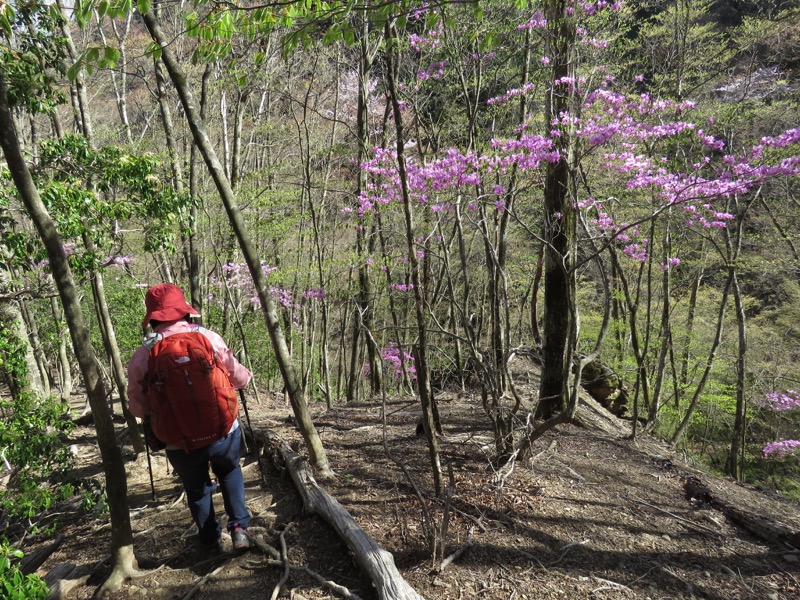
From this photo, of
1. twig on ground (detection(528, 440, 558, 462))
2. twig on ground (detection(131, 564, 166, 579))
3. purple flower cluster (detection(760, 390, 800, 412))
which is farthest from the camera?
purple flower cluster (detection(760, 390, 800, 412))

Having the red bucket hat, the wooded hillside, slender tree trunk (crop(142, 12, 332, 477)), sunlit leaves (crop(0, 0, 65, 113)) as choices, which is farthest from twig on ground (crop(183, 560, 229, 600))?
sunlit leaves (crop(0, 0, 65, 113))

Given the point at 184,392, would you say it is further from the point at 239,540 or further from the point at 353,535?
the point at 353,535

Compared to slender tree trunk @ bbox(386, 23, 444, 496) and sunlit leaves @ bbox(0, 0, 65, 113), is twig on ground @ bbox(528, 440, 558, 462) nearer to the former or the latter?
slender tree trunk @ bbox(386, 23, 444, 496)

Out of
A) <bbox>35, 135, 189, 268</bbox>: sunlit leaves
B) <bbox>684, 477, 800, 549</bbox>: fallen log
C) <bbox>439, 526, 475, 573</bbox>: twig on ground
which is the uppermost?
<bbox>35, 135, 189, 268</bbox>: sunlit leaves

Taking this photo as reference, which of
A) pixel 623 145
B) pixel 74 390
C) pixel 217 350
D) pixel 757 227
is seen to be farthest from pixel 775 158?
pixel 74 390

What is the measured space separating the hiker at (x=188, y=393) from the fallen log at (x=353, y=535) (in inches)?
20.6

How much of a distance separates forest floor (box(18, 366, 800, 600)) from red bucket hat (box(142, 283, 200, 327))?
4.91 ft

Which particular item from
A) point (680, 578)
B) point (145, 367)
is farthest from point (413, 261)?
point (680, 578)

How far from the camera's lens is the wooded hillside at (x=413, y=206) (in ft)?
9.84

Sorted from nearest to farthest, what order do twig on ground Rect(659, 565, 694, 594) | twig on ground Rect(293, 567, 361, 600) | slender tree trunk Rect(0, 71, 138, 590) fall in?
slender tree trunk Rect(0, 71, 138, 590) < twig on ground Rect(293, 567, 361, 600) < twig on ground Rect(659, 565, 694, 594)

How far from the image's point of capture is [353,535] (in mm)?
2641

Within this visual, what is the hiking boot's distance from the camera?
268cm

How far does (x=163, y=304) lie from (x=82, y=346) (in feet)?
1.46

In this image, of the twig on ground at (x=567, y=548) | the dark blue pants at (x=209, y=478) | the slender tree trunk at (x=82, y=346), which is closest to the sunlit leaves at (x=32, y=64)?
the slender tree trunk at (x=82, y=346)
